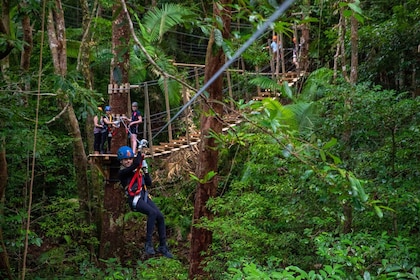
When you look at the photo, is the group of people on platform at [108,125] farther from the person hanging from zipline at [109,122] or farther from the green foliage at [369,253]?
the green foliage at [369,253]

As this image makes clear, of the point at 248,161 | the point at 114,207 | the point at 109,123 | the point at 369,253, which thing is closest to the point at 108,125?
the point at 109,123

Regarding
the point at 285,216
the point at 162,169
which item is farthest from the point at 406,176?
the point at 162,169

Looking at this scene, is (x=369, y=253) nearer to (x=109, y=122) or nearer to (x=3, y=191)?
(x=3, y=191)

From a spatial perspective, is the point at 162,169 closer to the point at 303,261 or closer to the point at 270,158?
the point at 270,158

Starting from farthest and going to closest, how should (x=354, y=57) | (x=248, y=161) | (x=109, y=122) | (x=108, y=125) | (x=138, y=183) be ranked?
1. (x=108, y=125)
2. (x=109, y=122)
3. (x=248, y=161)
4. (x=354, y=57)
5. (x=138, y=183)

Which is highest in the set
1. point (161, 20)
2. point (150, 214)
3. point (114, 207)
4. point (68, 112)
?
point (161, 20)

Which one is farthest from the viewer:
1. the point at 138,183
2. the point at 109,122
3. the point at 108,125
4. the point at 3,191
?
the point at 108,125

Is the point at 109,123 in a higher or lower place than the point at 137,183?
higher

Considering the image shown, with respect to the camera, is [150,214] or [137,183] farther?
[150,214]

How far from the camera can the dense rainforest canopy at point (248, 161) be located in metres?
2.04

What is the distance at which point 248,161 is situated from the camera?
512 centimetres

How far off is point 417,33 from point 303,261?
3.03 m

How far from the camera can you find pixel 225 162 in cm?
788

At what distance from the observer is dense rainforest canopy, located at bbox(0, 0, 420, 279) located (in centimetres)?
204
